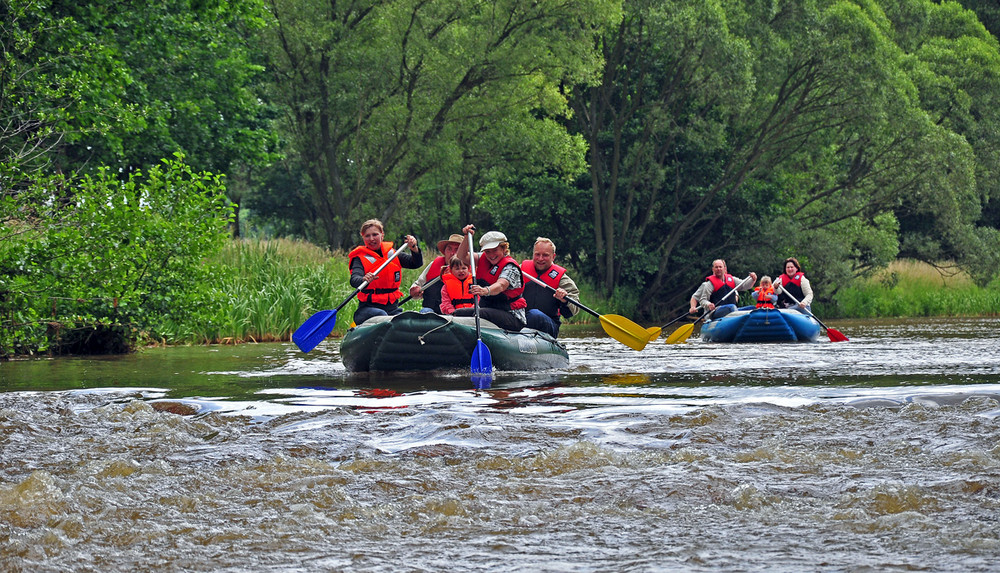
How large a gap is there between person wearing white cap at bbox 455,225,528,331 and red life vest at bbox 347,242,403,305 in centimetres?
69

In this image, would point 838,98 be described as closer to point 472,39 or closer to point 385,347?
point 472,39

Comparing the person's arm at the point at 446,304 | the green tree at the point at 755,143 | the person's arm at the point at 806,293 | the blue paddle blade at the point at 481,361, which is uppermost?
the green tree at the point at 755,143

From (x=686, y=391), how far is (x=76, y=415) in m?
4.32

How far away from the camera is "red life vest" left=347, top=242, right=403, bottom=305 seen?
35.6 feet

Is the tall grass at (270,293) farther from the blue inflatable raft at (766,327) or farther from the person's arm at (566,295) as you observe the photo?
the person's arm at (566,295)

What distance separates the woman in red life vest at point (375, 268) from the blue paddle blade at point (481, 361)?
1.62m

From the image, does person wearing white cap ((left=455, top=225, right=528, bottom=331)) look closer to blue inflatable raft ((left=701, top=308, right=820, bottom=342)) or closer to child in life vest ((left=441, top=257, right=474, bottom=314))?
child in life vest ((left=441, top=257, right=474, bottom=314))

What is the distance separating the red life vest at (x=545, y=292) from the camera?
11.5 m

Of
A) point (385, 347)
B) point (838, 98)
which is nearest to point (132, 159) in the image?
point (385, 347)

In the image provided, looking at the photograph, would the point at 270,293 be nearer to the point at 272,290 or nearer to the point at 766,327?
the point at 272,290

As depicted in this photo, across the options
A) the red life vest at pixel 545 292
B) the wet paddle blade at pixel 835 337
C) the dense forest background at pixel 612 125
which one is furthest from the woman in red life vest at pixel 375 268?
the dense forest background at pixel 612 125

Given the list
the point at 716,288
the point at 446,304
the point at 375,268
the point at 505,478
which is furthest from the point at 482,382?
the point at 716,288

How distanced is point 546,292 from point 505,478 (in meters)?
6.92

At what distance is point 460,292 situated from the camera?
428 inches
